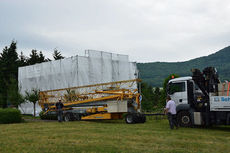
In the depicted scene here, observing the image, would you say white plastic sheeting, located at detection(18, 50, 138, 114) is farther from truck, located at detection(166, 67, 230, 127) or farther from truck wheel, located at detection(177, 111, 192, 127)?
truck wheel, located at detection(177, 111, 192, 127)

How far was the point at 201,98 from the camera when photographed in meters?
14.5

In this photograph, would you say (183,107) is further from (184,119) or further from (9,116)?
(9,116)

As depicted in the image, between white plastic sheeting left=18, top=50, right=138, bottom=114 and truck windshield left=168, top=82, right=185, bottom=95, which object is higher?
white plastic sheeting left=18, top=50, right=138, bottom=114

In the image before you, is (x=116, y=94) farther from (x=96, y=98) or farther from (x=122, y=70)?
(x=122, y=70)

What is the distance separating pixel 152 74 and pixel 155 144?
17011 centimetres

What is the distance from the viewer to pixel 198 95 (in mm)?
14828

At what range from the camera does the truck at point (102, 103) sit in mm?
18812

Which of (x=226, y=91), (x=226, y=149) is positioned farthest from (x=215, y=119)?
(x=226, y=149)

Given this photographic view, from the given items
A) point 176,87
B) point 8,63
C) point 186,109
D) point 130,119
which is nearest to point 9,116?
point 130,119

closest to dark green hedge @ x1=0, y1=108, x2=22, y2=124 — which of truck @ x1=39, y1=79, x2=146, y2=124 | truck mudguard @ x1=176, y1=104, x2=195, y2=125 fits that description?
truck @ x1=39, y1=79, x2=146, y2=124

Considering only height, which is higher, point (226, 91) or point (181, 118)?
point (226, 91)

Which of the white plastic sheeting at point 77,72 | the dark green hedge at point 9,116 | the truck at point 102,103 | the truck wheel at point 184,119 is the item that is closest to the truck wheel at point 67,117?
the truck at point 102,103

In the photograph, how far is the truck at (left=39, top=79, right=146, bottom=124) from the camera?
61.7ft

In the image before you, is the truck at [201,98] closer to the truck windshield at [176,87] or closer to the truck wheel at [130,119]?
the truck windshield at [176,87]
